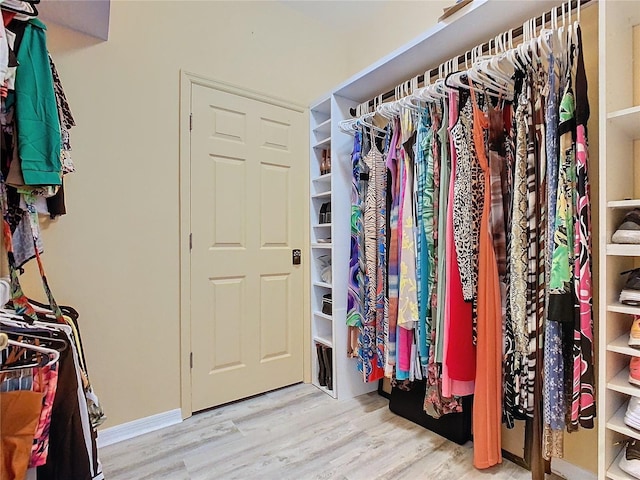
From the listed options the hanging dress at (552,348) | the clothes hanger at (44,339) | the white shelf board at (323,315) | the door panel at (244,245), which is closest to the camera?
the clothes hanger at (44,339)

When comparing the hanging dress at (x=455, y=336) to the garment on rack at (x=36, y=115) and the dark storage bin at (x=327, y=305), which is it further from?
the garment on rack at (x=36, y=115)

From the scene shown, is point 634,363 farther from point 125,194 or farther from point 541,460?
point 125,194

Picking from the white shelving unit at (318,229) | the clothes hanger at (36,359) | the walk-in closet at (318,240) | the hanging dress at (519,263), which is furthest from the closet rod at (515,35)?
the clothes hanger at (36,359)

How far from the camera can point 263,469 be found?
159cm

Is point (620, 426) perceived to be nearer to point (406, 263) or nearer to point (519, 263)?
point (519, 263)

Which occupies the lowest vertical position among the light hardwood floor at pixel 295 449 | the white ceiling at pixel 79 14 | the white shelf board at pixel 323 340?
the light hardwood floor at pixel 295 449

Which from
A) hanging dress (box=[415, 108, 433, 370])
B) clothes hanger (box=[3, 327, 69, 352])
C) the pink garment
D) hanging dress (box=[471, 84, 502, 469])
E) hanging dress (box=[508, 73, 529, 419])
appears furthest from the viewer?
hanging dress (box=[415, 108, 433, 370])

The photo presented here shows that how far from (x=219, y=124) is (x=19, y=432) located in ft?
5.93

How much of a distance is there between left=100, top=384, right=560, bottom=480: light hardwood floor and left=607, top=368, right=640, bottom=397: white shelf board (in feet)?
2.23

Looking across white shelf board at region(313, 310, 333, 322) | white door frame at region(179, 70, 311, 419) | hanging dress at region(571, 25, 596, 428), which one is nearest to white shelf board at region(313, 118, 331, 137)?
white door frame at region(179, 70, 311, 419)

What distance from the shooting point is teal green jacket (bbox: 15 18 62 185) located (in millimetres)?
1018

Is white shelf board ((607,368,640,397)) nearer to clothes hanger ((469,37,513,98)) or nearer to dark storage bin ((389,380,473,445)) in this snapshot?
dark storage bin ((389,380,473,445))

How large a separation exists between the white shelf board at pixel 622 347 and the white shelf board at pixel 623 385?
4.0 inches

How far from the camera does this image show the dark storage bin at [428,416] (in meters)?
1.74
